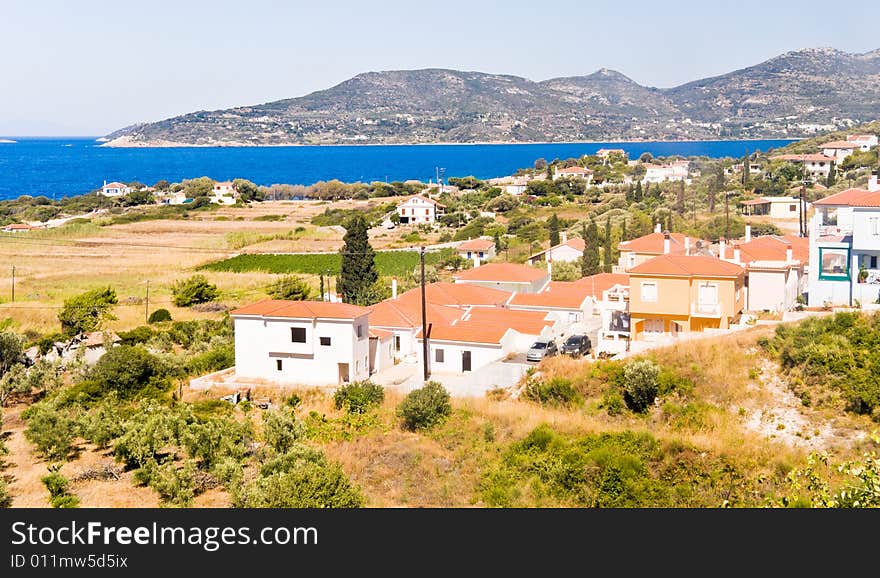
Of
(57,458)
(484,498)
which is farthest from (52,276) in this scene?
(484,498)

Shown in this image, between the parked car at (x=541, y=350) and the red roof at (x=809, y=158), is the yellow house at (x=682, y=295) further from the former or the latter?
the red roof at (x=809, y=158)

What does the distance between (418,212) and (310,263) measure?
25.2m

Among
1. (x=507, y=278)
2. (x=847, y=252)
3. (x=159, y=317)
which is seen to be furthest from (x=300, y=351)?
(x=847, y=252)

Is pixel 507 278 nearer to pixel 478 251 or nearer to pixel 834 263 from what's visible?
pixel 834 263

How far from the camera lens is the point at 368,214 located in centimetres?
8400

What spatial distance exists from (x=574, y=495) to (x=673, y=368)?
6797mm

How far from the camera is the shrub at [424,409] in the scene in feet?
63.1

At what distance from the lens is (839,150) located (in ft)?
246

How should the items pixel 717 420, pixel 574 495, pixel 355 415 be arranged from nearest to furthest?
pixel 574 495 → pixel 717 420 → pixel 355 415

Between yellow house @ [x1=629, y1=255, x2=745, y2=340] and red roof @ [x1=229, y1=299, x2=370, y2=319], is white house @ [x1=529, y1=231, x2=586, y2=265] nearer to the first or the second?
yellow house @ [x1=629, y1=255, x2=745, y2=340]

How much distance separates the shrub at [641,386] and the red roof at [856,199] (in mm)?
8275

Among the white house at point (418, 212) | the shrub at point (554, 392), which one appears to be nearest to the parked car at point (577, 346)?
the shrub at point (554, 392)

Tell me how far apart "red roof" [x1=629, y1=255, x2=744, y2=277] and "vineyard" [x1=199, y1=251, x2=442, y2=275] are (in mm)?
24592
